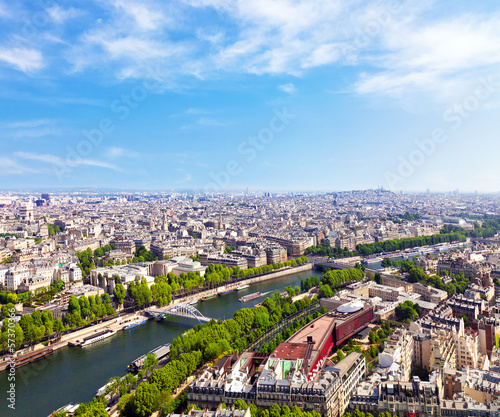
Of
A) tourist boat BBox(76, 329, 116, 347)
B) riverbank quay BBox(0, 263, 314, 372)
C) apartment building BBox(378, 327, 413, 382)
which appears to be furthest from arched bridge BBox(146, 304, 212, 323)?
apartment building BBox(378, 327, 413, 382)

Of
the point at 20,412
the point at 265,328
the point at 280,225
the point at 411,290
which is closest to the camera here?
the point at 20,412

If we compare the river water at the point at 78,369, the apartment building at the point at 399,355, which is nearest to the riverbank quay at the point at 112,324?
the river water at the point at 78,369

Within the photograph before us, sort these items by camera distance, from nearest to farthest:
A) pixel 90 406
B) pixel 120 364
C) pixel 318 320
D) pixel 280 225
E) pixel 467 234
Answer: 1. pixel 90 406
2. pixel 120 364
3. pixel 318 320
4. pixel 467 234
5. pixel 280 225

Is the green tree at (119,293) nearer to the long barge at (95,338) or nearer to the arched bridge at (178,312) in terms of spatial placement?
the arched bridge at (178,312)

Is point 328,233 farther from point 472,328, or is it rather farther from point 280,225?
point 472,328

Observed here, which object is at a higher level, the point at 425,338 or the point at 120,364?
the point at 425,338

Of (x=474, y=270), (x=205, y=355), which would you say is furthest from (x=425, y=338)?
(x=474, y=270)

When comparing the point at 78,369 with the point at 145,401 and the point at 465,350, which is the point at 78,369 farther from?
the point at 465,350
